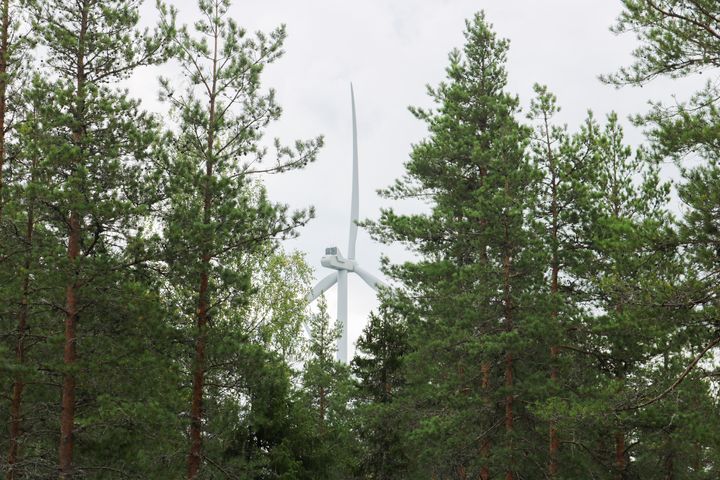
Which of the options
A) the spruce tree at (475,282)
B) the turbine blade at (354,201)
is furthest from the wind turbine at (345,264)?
the spruce tree at (475,282)

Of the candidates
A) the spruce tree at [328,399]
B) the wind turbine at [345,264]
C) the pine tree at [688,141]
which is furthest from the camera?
the wind turbine at [345,264]

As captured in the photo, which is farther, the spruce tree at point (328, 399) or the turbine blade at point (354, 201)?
the turbine blade at point (354, 201)

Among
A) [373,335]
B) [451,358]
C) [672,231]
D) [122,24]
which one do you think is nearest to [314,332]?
[373,335]

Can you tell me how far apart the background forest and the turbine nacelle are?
2840 cm

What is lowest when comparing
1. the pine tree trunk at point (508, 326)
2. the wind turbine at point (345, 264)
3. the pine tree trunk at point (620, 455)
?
the pine tree trunk at point (620, 455)

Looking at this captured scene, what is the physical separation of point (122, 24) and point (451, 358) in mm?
10226

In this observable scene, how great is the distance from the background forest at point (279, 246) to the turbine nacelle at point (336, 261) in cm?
2840

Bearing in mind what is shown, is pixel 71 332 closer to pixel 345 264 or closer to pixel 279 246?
pixel 279 246

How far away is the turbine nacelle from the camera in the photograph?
51.5m

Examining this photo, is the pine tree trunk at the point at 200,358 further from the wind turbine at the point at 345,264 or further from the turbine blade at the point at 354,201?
the turbine blade at the point at 354,201

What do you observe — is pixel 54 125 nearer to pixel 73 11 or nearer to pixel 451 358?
pixel 73 11

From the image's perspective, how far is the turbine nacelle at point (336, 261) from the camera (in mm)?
51531

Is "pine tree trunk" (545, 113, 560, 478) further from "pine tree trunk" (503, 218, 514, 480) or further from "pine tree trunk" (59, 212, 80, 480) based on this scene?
"pine tree trunk" (59, 212, 80, 480)

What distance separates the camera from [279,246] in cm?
1769
